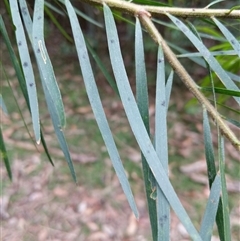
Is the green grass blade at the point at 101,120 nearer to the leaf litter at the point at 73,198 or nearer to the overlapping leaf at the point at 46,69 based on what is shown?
the overlapping leaf at the point at 46,69

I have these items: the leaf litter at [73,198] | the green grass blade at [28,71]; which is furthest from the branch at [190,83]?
the leaf litter at [73,198]

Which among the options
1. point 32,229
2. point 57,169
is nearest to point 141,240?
point 32,229

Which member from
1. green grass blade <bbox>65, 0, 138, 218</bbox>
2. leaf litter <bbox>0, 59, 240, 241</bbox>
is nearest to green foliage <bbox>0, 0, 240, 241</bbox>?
green grass blade <bbox>65, 0, 138, 218</bbox>

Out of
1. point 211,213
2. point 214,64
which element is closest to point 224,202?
point 211,213

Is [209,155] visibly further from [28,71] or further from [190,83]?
[28,71]

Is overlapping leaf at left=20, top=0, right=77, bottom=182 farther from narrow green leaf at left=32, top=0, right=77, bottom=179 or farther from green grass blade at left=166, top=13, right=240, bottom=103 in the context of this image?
green grass blade at left=166, top=13, right=240, bottom=103

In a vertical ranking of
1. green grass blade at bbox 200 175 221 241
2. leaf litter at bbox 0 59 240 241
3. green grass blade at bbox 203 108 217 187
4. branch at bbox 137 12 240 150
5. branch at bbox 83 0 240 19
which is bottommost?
leaf litter at bbox 0 59 240 241

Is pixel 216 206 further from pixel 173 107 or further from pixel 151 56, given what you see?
pixel 151 56
